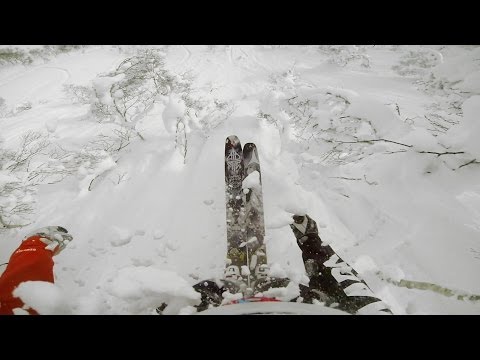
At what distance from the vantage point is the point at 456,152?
6.44 feet

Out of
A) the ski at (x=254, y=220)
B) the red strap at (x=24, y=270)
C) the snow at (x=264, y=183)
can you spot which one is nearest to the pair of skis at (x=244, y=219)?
the ski at (x=254, y=220)

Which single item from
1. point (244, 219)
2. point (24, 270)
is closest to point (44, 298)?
point (24, 270)

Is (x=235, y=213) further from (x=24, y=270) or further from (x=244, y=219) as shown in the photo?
(x=24, y=270)

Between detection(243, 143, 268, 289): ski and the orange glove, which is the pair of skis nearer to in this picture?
detection(243, 143, 268, 289): ski

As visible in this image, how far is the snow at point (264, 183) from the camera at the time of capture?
2.35 metres

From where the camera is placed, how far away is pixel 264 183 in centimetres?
379

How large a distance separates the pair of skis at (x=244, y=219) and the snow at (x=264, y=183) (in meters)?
0.15

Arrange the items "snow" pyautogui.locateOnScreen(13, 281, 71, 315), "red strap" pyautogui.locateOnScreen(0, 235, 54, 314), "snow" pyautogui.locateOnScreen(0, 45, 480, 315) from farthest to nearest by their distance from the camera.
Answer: "snow" pyautogui.locateOnScreen(0, 45, 480, 315) < "red strap" pyautogui.locateOnScreen(0, 235, 54, 314) < "snow" pyautogui.locateOnScreen(13, 281, 71, 315)

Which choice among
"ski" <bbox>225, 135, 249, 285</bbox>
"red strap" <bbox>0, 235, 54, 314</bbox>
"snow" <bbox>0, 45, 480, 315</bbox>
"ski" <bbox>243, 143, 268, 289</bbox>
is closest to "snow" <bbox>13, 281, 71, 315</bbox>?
"snow" <bbox>0, 45, 480, 315</bbox>

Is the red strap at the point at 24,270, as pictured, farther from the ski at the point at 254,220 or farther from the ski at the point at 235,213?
the ski at the point at 254,220

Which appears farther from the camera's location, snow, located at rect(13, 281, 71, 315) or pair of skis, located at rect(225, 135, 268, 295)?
pair of skis, located at rect(225, 135, 268, 295)

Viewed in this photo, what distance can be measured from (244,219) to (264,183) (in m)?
0.77

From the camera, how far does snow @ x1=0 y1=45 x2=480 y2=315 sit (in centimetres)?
235

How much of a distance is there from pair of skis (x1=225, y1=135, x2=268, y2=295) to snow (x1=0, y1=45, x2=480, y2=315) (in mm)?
152
